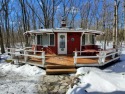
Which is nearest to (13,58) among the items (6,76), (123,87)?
(6,76)

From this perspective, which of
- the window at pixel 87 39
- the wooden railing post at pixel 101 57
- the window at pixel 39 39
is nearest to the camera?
the wooden railing post at pixel 101 57

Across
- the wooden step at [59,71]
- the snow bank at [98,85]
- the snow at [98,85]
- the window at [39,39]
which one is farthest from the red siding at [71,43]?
the snow bank at [98,85]

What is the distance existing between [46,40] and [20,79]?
7.12 meters

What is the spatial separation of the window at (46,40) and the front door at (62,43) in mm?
658

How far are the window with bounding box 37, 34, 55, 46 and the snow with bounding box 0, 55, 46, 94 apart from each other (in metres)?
4.34

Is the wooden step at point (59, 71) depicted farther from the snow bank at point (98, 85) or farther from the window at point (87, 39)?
the window at point (87, 39)

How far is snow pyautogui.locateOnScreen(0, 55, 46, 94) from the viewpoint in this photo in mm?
8405

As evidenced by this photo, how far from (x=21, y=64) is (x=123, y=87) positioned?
25.4 feet

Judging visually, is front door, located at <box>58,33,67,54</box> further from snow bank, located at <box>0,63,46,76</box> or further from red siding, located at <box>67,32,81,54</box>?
snow bank, located at <box>0,63,46,76</box>

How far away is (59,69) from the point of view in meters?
11.3

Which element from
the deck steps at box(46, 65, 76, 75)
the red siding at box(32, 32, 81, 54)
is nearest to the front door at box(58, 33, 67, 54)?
the red siding at box(32, 32, 81, 54)

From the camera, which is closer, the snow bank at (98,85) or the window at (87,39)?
the snow bank at (98,85)

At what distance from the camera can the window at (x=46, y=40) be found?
1650 cm

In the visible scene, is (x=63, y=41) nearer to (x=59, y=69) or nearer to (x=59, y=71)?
(x=59, y=69)
